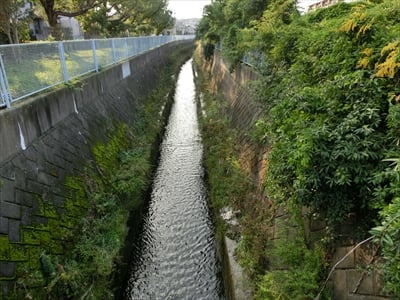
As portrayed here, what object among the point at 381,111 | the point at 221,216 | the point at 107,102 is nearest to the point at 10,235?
the point at 221,216

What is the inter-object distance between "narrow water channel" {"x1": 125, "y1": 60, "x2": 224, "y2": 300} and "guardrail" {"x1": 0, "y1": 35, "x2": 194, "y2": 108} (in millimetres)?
4325

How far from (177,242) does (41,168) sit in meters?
3.64

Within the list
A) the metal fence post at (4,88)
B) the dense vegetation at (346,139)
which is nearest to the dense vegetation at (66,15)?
the metal fence post at (4,88)

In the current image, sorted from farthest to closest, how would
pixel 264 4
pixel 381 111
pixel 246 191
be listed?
1. pixel 264 4
2. pixel 246 191
3. pixel 381 111

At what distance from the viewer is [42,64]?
6.39 meters

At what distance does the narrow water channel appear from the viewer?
5867 millimetres

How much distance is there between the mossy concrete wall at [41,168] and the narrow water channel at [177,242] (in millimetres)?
2010

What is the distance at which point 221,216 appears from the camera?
23.6ft

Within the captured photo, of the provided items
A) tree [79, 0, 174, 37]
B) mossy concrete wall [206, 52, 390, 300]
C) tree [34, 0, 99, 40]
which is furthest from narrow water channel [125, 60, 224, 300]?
tree [79, 0, 174, 37]

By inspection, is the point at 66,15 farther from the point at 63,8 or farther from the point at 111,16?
the point at 111,16

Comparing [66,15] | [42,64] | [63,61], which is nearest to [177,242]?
[42,64]

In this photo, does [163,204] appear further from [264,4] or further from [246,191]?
[264,4]

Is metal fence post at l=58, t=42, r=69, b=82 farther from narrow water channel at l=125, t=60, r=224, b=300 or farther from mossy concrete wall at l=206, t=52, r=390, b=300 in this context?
mossy concrete wall at l=206, t=52, r=390, b=300

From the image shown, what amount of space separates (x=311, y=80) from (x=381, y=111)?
179 cm
